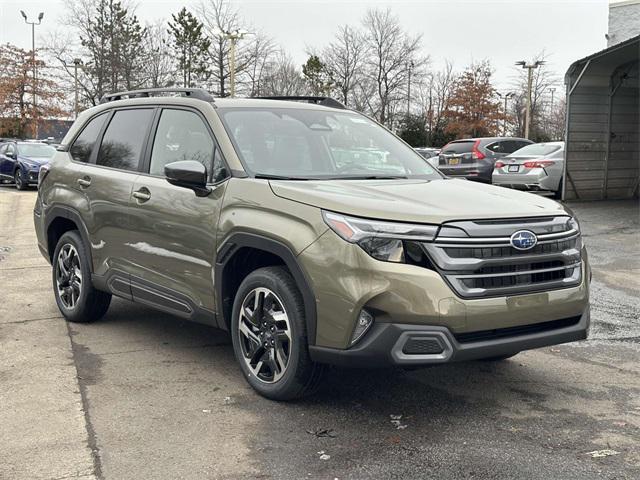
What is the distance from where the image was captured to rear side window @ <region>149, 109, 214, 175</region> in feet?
16.0

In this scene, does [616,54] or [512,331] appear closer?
[512,331]

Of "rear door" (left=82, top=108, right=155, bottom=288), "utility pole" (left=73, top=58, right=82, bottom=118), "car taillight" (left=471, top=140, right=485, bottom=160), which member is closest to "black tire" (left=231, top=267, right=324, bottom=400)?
"rear door" (left=82, top=108, right=155, bottom=288)

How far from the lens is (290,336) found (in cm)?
403

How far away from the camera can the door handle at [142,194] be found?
16.8 ft

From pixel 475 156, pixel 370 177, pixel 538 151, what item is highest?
pixel 538 151

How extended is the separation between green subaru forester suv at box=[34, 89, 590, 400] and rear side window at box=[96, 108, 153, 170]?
0.02 metres

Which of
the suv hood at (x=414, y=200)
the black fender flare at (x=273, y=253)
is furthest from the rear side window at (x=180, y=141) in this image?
the suv hood at (x=414, y=200)

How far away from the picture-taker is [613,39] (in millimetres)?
21781

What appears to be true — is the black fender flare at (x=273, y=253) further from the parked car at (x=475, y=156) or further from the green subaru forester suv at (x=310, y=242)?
the parked car at (x=475, y=156)

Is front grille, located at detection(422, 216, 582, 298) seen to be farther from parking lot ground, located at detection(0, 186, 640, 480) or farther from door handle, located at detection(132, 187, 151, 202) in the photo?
door handle, located at detection(132, 187, 151, 202)

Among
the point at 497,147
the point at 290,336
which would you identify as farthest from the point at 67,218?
the point at 497,147

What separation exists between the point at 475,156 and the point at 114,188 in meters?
15.5

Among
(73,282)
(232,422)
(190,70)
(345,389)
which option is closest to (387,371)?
(345,389)

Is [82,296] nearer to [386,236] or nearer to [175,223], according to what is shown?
[175,223]
